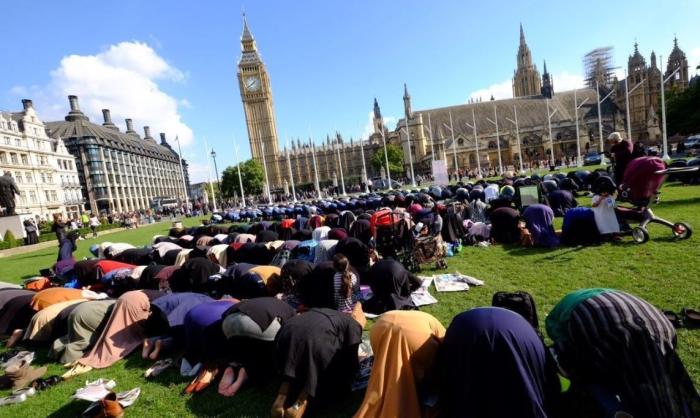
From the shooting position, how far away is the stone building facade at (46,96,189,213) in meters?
69.8

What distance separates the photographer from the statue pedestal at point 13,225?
24531mm

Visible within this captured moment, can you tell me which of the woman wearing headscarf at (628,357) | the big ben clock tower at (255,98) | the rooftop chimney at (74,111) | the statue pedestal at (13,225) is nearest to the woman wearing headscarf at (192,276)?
the woman wearing headscarf at (628,357)

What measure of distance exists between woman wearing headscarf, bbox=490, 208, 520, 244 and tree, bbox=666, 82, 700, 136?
45.3 m

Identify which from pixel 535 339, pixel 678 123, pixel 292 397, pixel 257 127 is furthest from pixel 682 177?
pixel 257 127

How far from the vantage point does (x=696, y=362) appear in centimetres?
353

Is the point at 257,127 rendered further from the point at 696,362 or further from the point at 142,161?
the point at 696,362

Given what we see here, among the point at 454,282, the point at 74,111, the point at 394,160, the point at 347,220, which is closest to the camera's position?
the point at 454,282

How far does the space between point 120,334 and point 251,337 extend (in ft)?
10.4

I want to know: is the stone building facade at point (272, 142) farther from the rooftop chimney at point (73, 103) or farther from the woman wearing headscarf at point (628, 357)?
the woman wearing headscarf at point (628, 357)

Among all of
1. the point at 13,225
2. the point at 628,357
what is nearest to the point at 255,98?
the point at 13,225

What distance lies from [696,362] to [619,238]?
5216 millimetres

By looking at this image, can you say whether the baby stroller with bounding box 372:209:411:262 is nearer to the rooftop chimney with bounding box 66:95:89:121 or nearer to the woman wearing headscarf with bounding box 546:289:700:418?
the woman wearing headscarf with bounding box 546:289:700:418

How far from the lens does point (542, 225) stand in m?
8.59

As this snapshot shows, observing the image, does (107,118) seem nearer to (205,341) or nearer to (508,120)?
(508,120)
